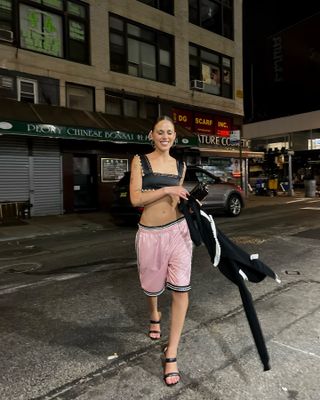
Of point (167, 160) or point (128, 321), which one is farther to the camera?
point (128, 321)

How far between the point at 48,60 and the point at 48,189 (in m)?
4.87

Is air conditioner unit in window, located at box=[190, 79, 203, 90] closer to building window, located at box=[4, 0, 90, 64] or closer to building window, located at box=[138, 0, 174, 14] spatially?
building window, located at box=[138, 0, 174, 14]

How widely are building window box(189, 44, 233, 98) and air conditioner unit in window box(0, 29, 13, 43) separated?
976 centimetres

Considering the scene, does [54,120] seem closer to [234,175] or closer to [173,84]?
[173,84]

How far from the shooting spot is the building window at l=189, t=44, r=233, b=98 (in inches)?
842

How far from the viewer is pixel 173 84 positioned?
65.8 feet

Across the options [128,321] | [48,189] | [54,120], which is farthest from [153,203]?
[48,189]

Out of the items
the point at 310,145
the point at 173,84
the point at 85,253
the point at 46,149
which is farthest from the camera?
the point at 310,145

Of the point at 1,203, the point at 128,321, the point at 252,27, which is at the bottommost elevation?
the point at 128,321

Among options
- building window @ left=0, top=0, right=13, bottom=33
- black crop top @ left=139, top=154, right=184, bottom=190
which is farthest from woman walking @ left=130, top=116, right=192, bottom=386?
building window @ left=0, top=0, right=13, bottom=33

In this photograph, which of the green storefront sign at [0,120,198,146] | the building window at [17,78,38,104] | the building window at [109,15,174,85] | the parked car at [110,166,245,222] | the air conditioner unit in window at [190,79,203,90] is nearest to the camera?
the parked car at [110,166,245,222]

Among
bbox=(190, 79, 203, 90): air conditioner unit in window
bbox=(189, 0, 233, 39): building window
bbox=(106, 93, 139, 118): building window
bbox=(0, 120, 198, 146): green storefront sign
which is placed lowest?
bbox=(0, 120, 198, 146): green storefront sign

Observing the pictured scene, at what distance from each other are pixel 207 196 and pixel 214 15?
49.3 feet

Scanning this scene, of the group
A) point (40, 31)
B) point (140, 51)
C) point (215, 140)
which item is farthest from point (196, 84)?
point (40, 31)
